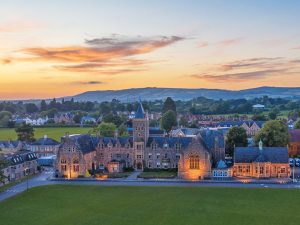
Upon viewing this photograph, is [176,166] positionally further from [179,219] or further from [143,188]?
[179,219]

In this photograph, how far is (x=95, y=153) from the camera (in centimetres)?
9225

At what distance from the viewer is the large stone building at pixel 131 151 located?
8481 centimetres

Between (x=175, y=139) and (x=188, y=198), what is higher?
(x=175, y=139)

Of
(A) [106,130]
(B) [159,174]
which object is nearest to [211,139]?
(B) [159,174]

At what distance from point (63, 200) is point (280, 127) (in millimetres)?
58634

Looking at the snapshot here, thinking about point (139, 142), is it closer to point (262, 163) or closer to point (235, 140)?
point (235, 140)

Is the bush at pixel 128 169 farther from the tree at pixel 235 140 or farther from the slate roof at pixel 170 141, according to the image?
the tree at pixel 235 140

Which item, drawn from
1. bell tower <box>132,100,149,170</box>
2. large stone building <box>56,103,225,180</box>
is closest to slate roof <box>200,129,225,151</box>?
large stone building <box>56,103,225,180</box>

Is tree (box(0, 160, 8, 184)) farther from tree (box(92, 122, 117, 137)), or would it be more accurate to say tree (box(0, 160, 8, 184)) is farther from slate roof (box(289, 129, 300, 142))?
slate roof (box(289, 129, 300, 142))

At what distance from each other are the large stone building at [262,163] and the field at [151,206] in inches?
500

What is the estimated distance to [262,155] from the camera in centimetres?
8056

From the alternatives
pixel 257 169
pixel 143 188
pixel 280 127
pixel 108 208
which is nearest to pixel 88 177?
pixel 143 188

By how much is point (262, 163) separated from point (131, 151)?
1159 inches

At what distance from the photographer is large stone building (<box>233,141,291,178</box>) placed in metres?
79.2
